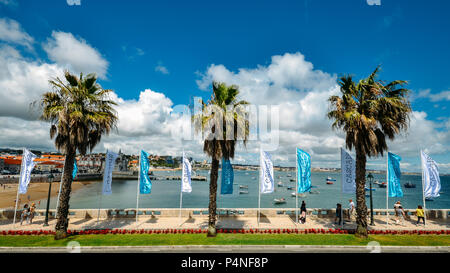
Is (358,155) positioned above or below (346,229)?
above

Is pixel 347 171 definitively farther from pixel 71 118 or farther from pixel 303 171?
pixel 71 118

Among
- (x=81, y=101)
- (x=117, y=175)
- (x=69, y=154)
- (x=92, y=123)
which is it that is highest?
(x=81, y=101)

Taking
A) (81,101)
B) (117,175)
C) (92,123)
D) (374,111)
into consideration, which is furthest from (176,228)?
(117,175)

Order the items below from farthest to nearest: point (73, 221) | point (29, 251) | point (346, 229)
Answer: point (73, 221)
point (346, 229)
point (29, 251)

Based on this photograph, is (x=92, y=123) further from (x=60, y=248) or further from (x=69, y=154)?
(x=60, y=248)

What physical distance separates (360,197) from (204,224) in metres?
11.0

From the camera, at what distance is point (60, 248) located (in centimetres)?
1223

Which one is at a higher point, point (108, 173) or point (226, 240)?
point (108, 173)

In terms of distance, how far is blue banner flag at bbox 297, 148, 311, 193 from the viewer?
673 inches

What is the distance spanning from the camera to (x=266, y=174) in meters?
17.2

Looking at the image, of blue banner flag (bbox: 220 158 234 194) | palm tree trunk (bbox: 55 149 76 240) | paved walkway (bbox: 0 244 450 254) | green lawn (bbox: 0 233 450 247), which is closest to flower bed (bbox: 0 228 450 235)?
green lawn (bbox: 0 233 450 247)

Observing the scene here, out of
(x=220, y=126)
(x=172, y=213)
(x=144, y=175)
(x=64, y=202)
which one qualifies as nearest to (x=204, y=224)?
(x=172, y=213)

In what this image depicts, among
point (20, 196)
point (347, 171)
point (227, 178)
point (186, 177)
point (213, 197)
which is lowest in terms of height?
point (20, 196)

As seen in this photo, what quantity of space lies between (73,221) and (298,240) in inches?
666
